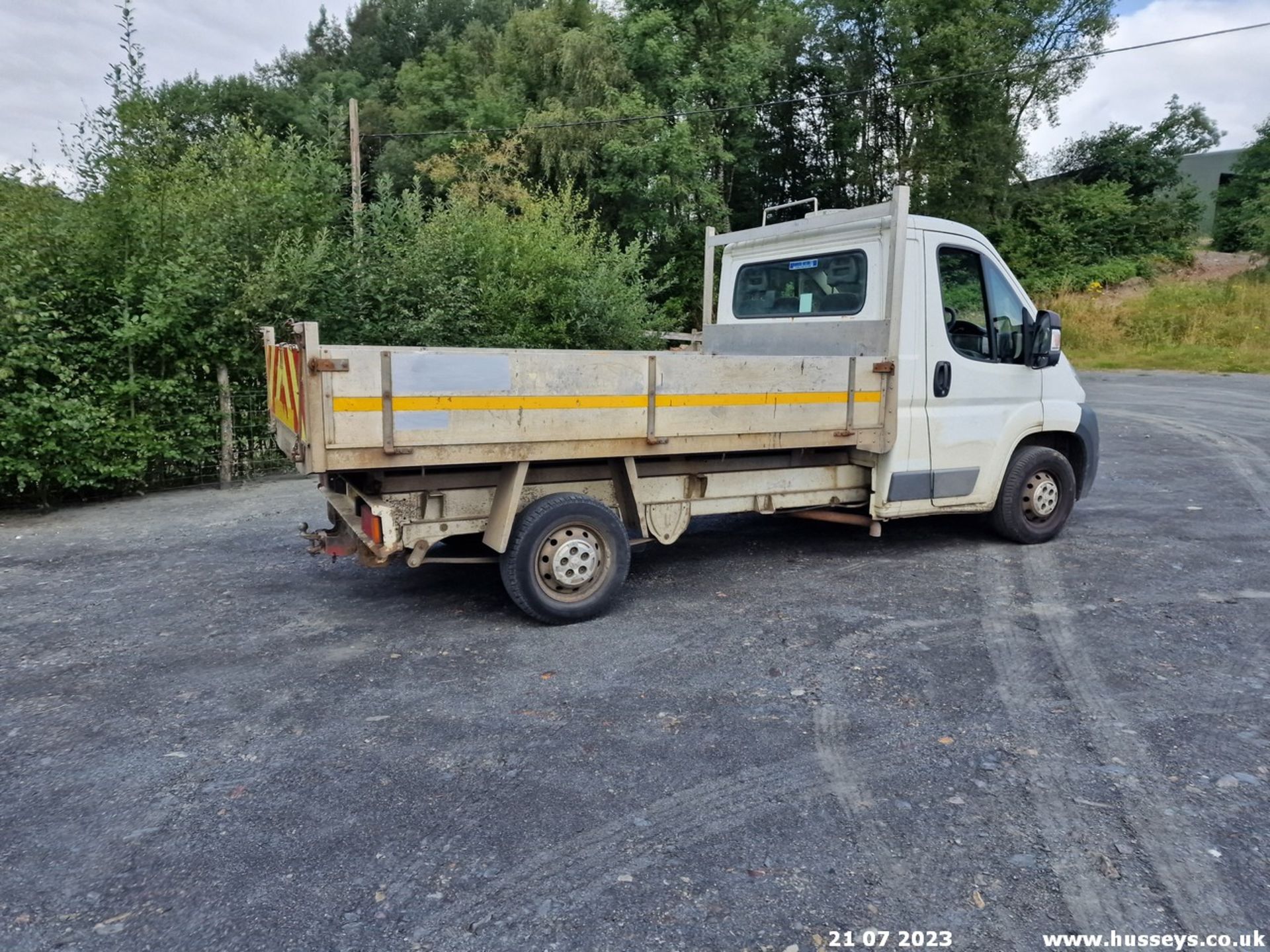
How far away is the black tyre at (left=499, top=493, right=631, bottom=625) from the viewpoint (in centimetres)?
520

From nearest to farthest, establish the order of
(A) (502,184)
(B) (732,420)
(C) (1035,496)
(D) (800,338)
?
1. (B) (732,420)
2. (D) (800,338)
3. (C) (1035,496)
4. (A) (502,184)

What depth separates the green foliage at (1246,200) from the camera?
99.8 feet

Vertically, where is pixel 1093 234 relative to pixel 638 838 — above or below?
above

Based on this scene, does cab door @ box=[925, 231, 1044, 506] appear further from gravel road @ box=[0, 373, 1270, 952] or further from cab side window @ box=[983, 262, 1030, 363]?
gravel road @ box=[0, 373, 1270, 952]

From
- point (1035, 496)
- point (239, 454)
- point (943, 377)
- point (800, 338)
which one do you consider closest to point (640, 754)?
point (943, 377)

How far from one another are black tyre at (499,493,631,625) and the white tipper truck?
0.5 inches

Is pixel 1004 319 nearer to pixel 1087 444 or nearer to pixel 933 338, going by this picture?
pixel 933 338

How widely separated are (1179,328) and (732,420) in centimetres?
2451

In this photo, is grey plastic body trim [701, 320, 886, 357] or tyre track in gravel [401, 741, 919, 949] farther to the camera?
grey plastic body trim [701, 320, 886, 357]

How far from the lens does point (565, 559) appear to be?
5348mm

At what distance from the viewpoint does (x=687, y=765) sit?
3672mm

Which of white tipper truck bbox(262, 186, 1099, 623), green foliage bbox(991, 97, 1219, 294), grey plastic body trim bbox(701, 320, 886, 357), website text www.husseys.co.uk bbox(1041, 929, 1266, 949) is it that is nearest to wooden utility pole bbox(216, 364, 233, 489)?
white tipper truck bbox(262, 186, 1099, 623)

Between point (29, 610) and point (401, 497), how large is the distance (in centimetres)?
266

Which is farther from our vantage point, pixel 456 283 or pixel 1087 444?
pixel 456 283
